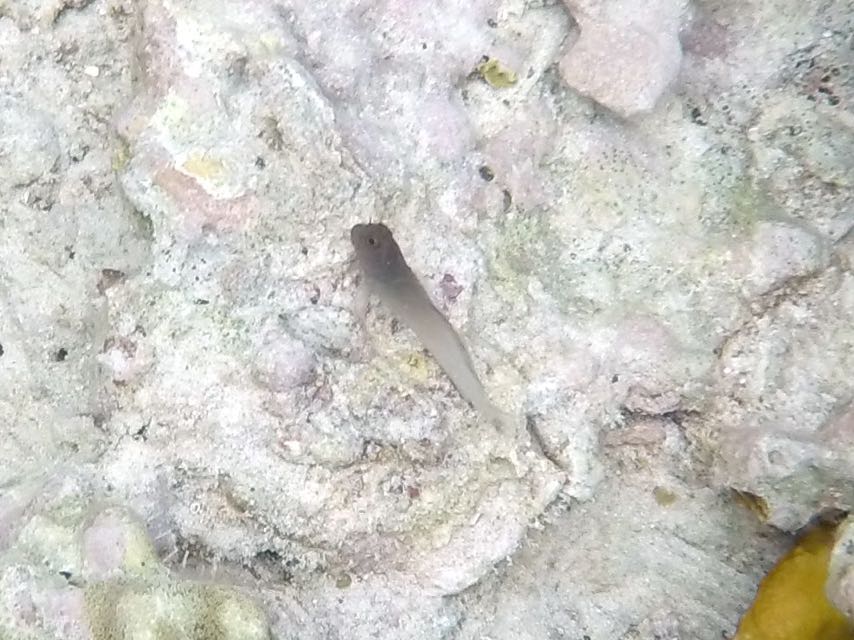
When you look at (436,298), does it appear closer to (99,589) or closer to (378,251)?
(378,251)

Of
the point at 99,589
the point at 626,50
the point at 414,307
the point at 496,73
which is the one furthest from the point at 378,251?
the point at 99,589

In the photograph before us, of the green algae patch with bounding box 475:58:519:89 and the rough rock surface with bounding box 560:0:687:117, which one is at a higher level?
the rough rock surface with bounding box 560:0:687:117

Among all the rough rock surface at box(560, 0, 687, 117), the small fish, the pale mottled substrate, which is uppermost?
the rough rock surface at box(560, 0, 687, 117)

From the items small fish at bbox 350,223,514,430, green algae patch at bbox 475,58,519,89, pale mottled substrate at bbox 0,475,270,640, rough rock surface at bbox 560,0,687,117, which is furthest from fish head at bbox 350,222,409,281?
pale mottled substrate at bbox 0,475,270,640

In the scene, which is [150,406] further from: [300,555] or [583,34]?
[583,34]

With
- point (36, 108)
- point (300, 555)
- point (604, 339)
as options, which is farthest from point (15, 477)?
point (604, 339)

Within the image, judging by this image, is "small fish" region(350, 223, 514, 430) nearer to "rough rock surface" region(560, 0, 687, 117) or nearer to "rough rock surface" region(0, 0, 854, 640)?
"rough rock surface" region(0, 0, 854, 640)
